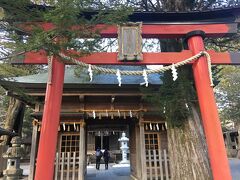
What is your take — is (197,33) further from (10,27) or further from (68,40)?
(10,27)

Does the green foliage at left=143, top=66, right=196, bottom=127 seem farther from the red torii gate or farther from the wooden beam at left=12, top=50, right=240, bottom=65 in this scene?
the wooden beam at left=12, top=50, right=240, bottom=65

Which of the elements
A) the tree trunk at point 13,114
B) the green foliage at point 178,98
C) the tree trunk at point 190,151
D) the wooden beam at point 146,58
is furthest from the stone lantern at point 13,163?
the tree trunk at point 190,151

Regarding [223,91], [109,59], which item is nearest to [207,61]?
[109,59]

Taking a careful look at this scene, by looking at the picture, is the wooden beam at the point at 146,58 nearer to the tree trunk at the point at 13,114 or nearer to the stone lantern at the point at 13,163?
the stone lantern at the point at 13,163

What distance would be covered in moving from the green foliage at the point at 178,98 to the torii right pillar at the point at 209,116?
1.99ft

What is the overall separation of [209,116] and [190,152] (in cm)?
127

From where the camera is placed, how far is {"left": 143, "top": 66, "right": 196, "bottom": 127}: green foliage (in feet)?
21.8

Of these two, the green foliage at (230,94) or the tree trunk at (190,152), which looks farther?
the green foliage at (230,94)

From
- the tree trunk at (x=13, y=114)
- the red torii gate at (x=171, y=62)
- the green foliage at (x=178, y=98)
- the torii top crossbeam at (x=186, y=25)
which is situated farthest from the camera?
the tree trunk at (x=13, y=114)

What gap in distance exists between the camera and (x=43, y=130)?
5.40 metres

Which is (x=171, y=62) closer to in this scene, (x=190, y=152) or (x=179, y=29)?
(x=179, y=29)

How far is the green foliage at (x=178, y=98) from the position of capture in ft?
21.8

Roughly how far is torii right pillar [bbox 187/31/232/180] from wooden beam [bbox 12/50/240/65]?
0.39 metres

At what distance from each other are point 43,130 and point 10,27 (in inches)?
93.3
